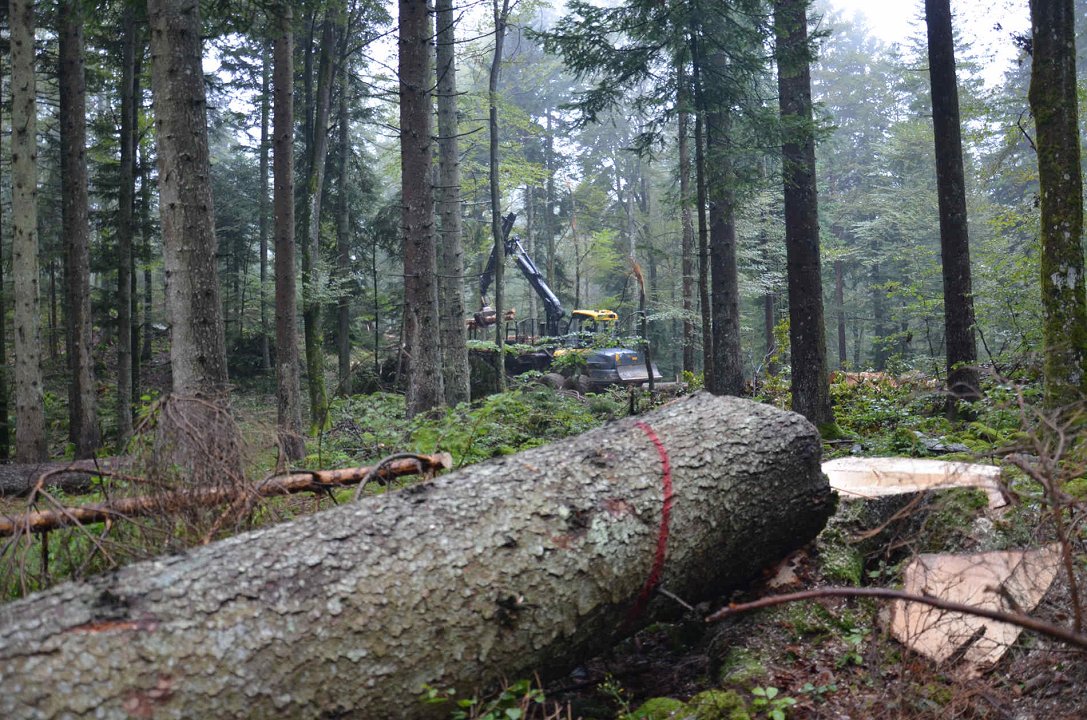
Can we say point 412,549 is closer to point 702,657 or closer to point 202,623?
point 202,623

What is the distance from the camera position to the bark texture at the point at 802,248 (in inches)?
346

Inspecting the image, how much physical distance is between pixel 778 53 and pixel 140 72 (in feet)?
41.1

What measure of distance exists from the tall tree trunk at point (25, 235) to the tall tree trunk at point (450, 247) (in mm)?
5831

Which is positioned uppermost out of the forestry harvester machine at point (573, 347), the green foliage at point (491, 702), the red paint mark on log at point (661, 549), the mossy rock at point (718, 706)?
the forestry harvester machine at point (573, 347)

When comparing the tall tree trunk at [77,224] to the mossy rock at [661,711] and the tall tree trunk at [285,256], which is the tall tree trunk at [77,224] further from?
the mossy rock at [661,711]

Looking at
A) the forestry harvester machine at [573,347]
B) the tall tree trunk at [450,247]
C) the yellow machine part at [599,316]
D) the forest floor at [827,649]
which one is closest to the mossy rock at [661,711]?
the forest floor at [827,649]

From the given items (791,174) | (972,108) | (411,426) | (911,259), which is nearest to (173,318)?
(411,426)

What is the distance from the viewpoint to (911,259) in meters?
26.1

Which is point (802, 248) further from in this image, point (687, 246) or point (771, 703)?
point (687, 246)

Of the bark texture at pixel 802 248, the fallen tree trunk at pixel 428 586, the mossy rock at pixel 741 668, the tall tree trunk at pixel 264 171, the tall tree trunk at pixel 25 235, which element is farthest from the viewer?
the tall tree trunk at pixel 264 171

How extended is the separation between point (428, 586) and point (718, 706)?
1.33m

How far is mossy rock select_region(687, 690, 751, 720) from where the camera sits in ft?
9.34

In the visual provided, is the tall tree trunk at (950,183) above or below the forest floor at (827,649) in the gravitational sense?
above

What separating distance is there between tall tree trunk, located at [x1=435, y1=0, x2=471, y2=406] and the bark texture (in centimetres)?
495
